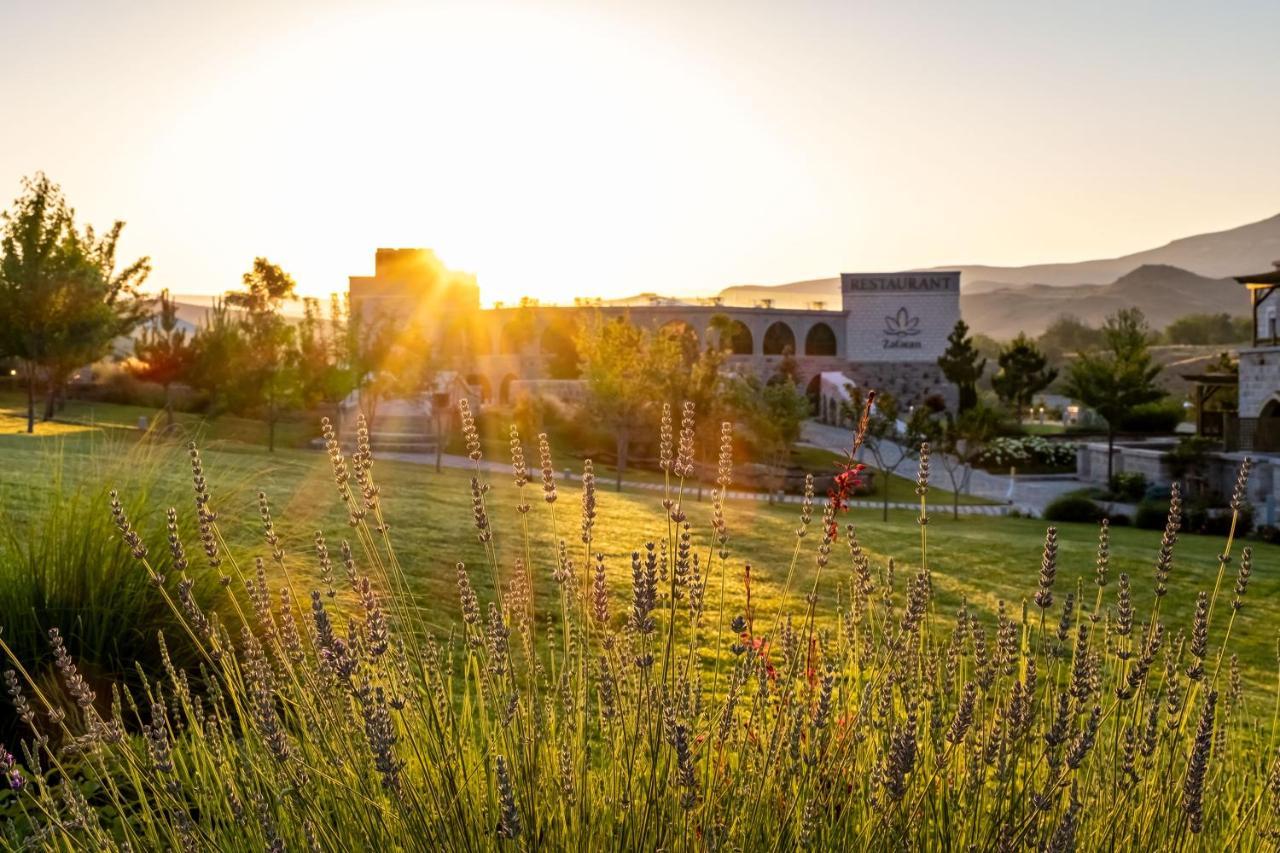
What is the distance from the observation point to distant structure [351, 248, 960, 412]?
198 ft

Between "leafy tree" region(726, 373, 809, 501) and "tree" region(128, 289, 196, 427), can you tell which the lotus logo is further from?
"tree" region(128, 289, 196, 427)

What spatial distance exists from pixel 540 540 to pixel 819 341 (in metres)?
54.5

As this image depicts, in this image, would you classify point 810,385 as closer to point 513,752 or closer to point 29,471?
point 29,471

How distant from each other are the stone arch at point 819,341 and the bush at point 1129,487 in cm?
3530

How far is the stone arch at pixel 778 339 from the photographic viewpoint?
205 ft

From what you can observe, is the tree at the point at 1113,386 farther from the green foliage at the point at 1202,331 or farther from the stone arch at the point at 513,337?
the green foliage at the point at 1202,331

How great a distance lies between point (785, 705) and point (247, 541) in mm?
4826

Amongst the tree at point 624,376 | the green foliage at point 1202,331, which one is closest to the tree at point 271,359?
the tree at point 624,376

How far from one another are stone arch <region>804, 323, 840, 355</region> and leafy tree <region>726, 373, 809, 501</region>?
35364 mm

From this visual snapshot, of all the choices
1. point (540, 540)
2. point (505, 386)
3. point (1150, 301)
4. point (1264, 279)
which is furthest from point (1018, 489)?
point (1150, 301)

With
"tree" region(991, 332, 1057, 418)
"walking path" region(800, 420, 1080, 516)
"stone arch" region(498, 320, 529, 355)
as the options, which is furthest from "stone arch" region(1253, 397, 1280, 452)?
"stone arch" region(498, 320, 529, 355)

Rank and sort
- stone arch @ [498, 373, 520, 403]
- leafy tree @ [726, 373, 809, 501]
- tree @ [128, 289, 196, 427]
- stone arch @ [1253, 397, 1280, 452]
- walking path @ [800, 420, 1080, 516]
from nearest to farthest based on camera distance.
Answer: walking path @ [800, 420, 1080, 516] → leafy tree @ [726, 373, 809, 501] → stone arch @ [1253, 397, 1280, 452] → tree @ [128, 289, 196, 427] → stone arch @ [498, 373, 520, 403]

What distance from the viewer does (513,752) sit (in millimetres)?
2643

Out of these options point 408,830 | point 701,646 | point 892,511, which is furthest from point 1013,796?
point 892,511
